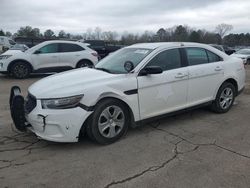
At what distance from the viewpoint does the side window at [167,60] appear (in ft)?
16.7

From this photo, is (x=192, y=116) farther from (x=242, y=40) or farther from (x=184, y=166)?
(x=242, y=40)

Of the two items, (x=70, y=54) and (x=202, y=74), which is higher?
(x=70, y=54)

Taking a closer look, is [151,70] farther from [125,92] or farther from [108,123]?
[108,123]

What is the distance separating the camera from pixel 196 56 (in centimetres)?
571

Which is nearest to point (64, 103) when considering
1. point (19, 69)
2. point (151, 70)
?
point (151, 70)

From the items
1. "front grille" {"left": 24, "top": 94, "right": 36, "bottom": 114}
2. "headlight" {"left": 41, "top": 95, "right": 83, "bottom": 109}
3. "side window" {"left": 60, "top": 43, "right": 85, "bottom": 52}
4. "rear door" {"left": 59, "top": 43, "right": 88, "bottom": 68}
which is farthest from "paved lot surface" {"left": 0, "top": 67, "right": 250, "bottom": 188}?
"side window" {"left": 60, "top": 43, "right": 85, "bottom": 52}

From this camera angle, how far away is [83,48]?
42.9 feet

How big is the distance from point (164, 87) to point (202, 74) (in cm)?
104

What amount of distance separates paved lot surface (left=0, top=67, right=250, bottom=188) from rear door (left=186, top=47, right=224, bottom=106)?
1.84ft

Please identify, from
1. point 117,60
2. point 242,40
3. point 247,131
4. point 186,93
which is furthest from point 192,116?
point 242,40

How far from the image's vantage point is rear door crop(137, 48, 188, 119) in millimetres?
4820

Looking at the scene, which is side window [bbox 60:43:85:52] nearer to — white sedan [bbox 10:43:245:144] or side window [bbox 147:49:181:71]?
white sedan [bbox 10:43:245:144]

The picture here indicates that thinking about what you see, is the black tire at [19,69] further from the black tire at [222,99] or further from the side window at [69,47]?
the black tire at [222,99]

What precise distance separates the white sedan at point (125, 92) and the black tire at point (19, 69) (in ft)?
23.8
